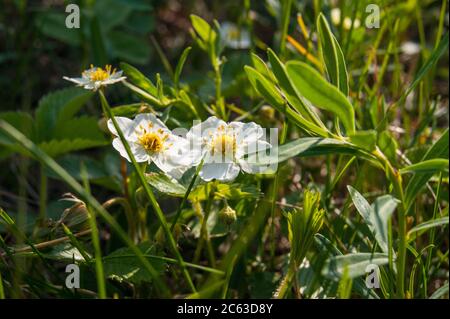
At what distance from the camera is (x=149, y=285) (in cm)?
141

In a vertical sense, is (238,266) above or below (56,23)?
below

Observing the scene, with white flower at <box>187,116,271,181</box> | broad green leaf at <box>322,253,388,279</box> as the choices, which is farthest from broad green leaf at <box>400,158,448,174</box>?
white flower at <box>187,116,271,181</box>

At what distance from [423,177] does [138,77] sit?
60cm

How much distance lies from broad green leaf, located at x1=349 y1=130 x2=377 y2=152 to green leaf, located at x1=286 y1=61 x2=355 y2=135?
3 cm

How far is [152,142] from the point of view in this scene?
125 cm

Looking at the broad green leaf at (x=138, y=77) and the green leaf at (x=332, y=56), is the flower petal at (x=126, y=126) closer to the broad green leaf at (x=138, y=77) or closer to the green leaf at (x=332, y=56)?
the broad green leaf at (x=138, y=77)

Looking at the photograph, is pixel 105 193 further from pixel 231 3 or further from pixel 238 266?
pixel 231 3

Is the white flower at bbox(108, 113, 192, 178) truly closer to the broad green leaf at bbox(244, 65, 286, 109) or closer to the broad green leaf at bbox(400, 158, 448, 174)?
the broad green leaf at bbox(244, 65, 286, 109)

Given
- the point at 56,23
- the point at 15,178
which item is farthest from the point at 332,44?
the point at 56,23

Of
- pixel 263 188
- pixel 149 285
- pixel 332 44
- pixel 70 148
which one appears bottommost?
pixel 149 285

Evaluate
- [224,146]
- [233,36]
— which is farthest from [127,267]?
[233,36]

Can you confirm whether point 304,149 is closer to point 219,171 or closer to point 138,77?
point 219,171

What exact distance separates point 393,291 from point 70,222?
60cm

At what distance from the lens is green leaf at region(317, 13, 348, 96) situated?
43.3 inches
